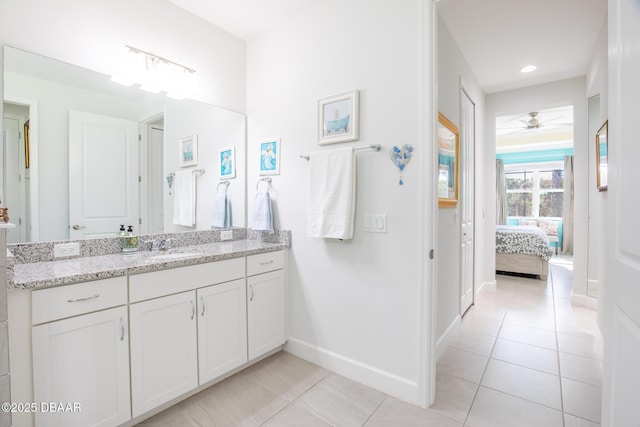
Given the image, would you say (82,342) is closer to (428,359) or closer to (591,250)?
(428,359)

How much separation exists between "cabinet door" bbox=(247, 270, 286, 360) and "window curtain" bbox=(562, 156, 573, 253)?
24.3ft

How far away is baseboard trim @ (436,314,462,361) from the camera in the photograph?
2391mm

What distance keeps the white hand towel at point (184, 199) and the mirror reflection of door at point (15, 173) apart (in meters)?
0.85

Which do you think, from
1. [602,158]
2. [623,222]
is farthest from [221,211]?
[602,158]

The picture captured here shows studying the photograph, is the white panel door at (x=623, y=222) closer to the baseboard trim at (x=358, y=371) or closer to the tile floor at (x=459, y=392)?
the tile floor at (x=459, y=392)

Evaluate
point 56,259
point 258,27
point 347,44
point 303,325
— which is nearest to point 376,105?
point 347,44

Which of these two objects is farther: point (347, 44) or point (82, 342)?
point (347, 44)

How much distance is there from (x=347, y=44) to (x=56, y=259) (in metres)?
2.28

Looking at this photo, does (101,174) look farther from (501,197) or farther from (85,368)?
(501,197)

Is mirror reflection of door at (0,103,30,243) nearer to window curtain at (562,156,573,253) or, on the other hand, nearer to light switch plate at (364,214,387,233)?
light switch plate at (364,214,387,233)

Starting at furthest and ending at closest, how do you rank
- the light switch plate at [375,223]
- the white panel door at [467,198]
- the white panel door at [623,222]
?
the white panel door at [467,198] → the light switch plate at [375,223] → the white panel door at [623,222]

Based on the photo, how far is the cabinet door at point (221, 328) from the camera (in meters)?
1.86

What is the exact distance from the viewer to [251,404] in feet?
5.96

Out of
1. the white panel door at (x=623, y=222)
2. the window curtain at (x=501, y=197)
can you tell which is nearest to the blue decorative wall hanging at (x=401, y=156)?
the white panel door at (x=623, y=222)
